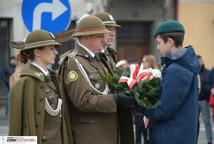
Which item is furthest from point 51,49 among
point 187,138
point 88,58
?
point 187,138

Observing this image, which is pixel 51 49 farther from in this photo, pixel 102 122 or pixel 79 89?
pixel 102 122

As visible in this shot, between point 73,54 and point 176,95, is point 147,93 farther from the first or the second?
point 73,54

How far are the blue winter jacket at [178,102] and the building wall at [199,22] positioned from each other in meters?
19.2

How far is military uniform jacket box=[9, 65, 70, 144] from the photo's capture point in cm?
529

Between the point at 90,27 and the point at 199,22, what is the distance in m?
19.2

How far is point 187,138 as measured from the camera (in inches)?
215

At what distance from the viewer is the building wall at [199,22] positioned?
967 inches

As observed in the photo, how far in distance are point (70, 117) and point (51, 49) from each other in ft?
2.23

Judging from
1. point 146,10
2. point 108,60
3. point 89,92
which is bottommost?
point 89,92

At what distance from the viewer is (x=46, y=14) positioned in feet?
27.0

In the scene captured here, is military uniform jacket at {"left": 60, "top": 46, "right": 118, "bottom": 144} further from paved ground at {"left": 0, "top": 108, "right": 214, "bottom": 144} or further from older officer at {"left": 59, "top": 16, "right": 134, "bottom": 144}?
paved ground at {"left": 0, "top": 108, "right": 214, "bottom": 144}

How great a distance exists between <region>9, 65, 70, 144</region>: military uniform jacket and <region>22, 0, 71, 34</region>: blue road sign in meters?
2.82

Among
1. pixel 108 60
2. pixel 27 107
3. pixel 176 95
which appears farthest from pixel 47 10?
pixel 176 95

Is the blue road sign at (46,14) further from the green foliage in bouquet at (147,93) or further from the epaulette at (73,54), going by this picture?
the green foliage in bouquet at (147,93)
